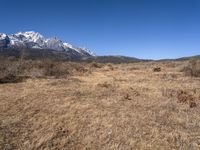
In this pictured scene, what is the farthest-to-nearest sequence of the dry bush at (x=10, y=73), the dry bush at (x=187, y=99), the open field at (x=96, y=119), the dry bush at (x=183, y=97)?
the dry bush at (x=10, y=73) → the dry bush at (x=183, y=97) → the dry bush at (x=187, y=99) → the open field at (x=96, y=119)

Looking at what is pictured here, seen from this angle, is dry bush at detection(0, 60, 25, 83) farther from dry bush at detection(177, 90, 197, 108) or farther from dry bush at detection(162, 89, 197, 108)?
dry bush at detection(177, 90, 197, 108)

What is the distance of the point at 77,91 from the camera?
13.3 meters

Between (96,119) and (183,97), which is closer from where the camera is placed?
(96,119)

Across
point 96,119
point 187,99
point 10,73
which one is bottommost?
point 96,119

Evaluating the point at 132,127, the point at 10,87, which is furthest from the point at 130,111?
the point at 10,87

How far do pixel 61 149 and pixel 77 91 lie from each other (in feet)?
20.5

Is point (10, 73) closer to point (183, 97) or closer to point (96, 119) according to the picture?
point (96, 119)

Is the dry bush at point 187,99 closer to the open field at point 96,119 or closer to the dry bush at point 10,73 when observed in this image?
the open field at point 96,119

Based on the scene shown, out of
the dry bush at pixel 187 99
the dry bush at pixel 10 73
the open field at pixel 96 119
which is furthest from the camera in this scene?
the dry bush at pixel 10 73

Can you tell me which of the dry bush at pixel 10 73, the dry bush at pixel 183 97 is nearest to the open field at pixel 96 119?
the dry bush at pixel 183 97

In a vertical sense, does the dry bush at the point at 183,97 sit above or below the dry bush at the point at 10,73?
below

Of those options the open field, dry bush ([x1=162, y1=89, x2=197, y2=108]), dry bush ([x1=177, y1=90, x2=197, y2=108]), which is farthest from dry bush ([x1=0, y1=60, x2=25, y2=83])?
dry bush ([x1=177, y1=90, x2=197, y2=108])

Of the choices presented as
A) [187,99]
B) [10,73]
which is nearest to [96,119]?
[187,99]

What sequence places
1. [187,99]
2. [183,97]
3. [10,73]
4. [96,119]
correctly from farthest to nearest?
[10,73] → [183,97] → [187,99] → [96,119]
